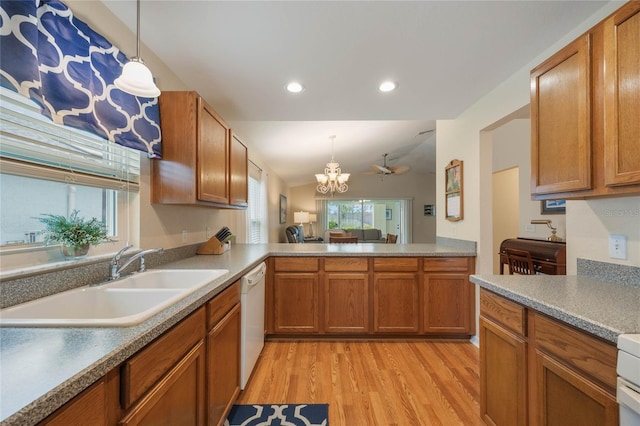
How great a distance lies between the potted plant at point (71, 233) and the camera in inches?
46.6

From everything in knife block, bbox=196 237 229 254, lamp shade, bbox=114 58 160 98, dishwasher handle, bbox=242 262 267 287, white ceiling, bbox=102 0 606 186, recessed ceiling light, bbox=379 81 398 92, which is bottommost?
dishwasher handle, bbox=242 262 267 287

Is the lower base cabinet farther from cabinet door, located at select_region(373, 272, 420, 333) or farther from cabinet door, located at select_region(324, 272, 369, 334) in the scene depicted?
cabinet door, located at select_region(373, 272, 420, 333)

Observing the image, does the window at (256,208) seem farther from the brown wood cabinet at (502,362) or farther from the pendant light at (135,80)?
the brown wood cabinet at (502,362)

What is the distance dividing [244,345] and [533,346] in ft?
5.20

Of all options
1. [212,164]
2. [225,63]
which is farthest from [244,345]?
[225,63]

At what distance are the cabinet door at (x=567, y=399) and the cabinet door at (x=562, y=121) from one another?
2.55 feet

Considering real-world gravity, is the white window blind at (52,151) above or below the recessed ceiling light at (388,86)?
below

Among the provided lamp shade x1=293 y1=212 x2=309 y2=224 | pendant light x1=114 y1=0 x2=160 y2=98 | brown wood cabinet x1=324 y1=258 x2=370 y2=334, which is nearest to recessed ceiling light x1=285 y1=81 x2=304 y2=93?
pendant light x1=114 y1=0 x2=160 y2=98

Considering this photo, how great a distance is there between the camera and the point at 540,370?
1.13 m

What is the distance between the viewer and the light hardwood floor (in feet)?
5.65

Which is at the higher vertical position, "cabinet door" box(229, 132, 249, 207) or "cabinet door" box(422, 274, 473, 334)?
"cabinet door" box(229, 132, 249, 207)

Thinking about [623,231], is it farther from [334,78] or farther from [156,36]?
[156,36]

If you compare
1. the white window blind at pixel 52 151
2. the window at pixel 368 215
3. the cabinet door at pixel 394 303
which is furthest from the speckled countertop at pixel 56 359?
the window at pixel 368 215

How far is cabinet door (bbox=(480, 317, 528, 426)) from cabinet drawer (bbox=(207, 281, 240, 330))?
1.42 m
